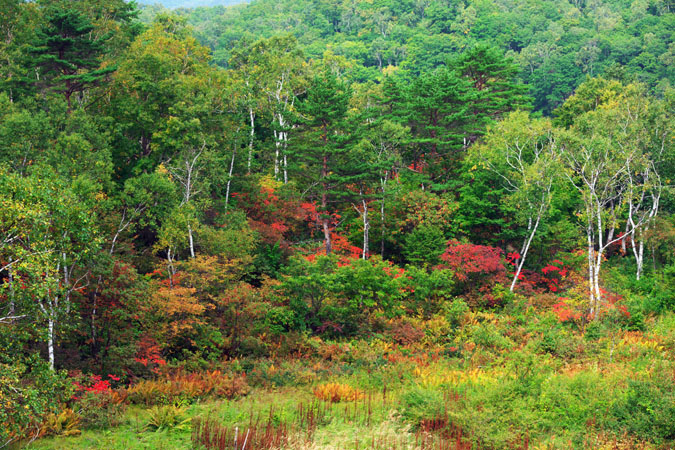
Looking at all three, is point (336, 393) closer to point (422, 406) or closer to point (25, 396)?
point (422, 406)

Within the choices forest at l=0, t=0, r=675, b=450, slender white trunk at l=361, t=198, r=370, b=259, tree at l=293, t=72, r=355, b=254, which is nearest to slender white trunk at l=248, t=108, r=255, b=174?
forest at l=0, t=0, r=675, b=450

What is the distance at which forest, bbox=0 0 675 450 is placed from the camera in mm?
11406

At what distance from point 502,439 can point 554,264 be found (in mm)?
17562

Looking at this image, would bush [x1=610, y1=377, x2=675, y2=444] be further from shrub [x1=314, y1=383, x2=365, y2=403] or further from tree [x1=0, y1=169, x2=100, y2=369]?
tree [x1=0, y1=169, x2=100, y2=369]

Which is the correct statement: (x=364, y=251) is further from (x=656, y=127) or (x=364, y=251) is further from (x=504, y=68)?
(x=504, y=68)

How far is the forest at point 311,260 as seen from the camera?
37.4ft

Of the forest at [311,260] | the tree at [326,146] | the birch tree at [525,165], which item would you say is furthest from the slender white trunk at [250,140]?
the birch tree at [525,165]

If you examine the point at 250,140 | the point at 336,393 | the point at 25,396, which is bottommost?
the point at 336,393

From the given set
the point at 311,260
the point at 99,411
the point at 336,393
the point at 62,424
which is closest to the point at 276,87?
the point at 311,260

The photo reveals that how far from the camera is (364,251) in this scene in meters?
26.6

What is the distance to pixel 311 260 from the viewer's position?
23.7 m

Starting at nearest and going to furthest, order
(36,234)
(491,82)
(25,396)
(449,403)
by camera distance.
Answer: (25,396) → (36,234) → (449,403) → (491,82)

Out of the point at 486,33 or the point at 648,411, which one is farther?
the point at 486,33

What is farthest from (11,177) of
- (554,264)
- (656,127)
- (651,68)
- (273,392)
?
(651,68)
